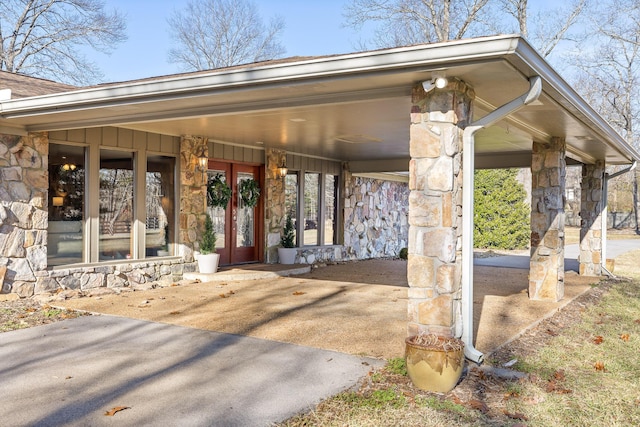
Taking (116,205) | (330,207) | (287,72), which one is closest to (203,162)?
(116,205)

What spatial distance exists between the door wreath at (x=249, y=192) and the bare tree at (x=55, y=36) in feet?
38.8

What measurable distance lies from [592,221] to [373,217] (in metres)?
5.69

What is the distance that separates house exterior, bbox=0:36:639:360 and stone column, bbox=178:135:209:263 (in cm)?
3

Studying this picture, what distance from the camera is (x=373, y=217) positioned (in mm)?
14875

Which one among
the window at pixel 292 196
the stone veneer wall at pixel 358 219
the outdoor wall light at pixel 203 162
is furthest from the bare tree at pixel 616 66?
the outdoor wall light at pixel 203 162

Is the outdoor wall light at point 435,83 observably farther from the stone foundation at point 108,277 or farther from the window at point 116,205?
the stone foundation at point 108,277

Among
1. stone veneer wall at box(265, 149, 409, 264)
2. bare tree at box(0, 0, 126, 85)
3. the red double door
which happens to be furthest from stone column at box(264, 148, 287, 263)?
bare tree at box(0, 0, 126, 85)

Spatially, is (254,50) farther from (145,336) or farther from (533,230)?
(145,336)

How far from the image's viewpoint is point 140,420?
3.24 meters

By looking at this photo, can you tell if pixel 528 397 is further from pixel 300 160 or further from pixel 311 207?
pixel 311 207

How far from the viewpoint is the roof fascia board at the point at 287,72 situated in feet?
12.2

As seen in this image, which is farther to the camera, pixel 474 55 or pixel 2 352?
pixel 2 352

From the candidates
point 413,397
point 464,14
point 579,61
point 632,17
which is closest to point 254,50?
point 464,14

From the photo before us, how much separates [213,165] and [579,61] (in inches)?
780
